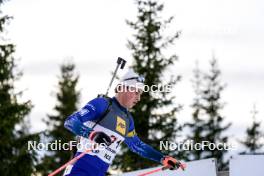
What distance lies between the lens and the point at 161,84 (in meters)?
23.8

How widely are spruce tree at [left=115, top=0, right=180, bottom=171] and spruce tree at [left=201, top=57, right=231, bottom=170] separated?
11.1 m

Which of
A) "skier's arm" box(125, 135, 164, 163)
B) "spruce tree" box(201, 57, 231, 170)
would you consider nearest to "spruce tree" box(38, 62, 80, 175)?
"spruce tree" box(201, 57, 231, 170)

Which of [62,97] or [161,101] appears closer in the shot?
[161,101]

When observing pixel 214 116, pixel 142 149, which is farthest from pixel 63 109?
pixel 142 149

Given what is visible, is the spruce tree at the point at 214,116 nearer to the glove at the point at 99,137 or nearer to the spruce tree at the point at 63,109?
the spruce tree at the point at 63,109

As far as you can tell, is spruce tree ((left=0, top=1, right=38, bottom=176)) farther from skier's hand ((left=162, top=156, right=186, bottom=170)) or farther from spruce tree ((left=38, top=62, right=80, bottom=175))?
spruce tree ((left=38, top=62, right=80, bottom=175))

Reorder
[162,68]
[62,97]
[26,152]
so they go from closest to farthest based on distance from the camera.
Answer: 1. [26,152]
2. [162,68]
3. [62,97]

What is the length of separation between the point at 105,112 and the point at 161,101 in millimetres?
17557

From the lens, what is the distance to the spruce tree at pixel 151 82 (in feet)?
76.2

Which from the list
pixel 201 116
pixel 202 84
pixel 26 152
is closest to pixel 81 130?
pixel 26 152

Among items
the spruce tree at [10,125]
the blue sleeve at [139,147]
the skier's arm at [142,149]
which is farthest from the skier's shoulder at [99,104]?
the spruce tree at [10,125]

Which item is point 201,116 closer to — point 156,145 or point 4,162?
point 156,145

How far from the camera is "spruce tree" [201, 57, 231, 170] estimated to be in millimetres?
35566

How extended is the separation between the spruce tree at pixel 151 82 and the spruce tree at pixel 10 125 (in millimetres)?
4560
